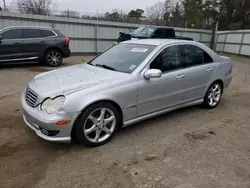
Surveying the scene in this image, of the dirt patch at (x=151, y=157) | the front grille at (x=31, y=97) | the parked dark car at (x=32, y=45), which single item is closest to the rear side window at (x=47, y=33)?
the parked dark car at (x=32, y=45)

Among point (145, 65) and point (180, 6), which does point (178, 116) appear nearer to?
point (145, 65)

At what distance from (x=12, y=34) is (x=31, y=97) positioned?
6.73m

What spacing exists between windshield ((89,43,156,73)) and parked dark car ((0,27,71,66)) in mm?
5803

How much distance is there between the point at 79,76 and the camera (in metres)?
3.51

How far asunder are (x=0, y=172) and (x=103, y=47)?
14282 millimetres

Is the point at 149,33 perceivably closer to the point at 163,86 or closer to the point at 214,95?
the point at 214,95

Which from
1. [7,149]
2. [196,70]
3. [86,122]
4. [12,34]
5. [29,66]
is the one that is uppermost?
[12,34]

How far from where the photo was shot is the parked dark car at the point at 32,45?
8.64 metres

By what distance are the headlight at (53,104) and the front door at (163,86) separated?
4.03 feet

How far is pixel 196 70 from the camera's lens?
4.37 m

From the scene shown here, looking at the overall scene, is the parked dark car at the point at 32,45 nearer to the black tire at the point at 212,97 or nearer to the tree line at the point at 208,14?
the black tire at the point at 212,97

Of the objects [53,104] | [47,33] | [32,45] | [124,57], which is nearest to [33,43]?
[32,45]

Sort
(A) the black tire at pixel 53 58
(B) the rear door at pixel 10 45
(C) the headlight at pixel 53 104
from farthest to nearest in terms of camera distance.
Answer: (A) the black tire at pixel 53 58 < (B) the rear door at pixel 10 45 < (C) the headlight at pixel 53 104

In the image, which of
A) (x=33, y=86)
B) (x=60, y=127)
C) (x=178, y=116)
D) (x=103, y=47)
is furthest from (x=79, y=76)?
(x=103, y=47)
